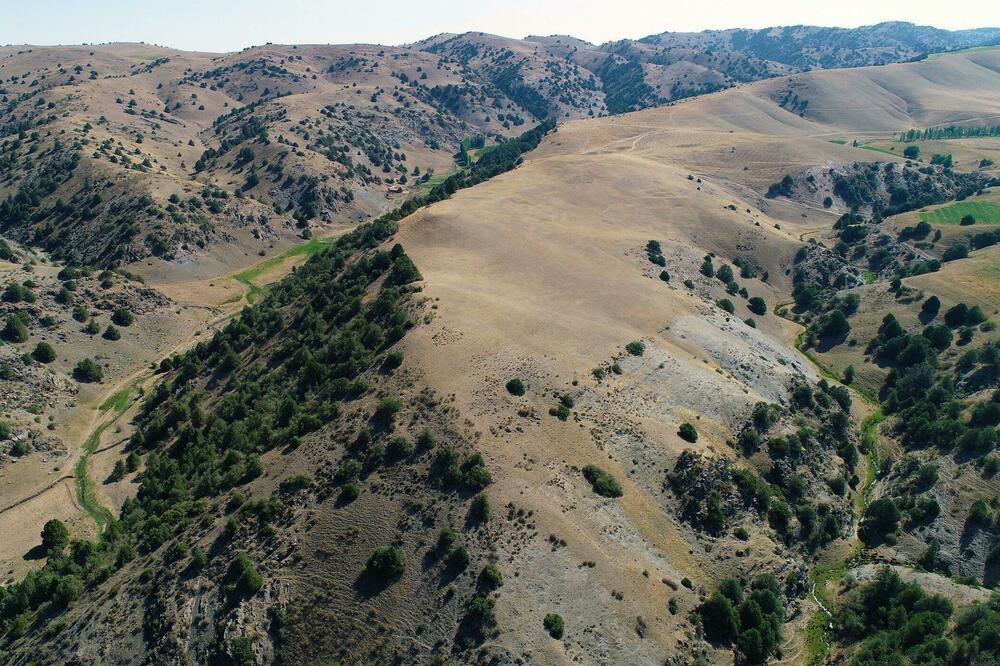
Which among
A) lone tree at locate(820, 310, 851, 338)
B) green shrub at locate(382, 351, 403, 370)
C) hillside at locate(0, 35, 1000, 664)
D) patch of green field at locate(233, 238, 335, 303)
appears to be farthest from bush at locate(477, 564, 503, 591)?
patch of green field at locate(233, 238, 335, 303)

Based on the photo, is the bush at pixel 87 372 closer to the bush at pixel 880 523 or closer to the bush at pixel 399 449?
the bush at pixel 399 449

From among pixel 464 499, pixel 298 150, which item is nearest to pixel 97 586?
pixel 464 499

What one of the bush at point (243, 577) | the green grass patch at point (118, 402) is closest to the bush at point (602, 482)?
the bush at point (243, 577)

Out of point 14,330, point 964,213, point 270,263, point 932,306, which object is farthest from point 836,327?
point 14,330

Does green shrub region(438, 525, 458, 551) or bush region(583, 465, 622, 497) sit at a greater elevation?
green shrub region(438, 525, 458, 551)

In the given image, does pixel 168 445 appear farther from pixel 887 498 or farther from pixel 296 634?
pixel 887 498

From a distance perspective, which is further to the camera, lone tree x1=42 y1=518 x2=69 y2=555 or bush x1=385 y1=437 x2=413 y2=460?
lone tree x1=42 y1=518 x2=69 y2=555

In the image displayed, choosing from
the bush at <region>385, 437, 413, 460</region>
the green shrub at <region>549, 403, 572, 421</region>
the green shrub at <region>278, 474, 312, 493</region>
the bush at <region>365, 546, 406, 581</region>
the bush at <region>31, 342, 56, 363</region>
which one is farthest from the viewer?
the bush at <region>31, 342, 56, 363</region>

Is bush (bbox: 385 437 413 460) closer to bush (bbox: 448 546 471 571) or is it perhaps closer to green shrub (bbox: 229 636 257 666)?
bush (bbox: 448 546 471 571)
